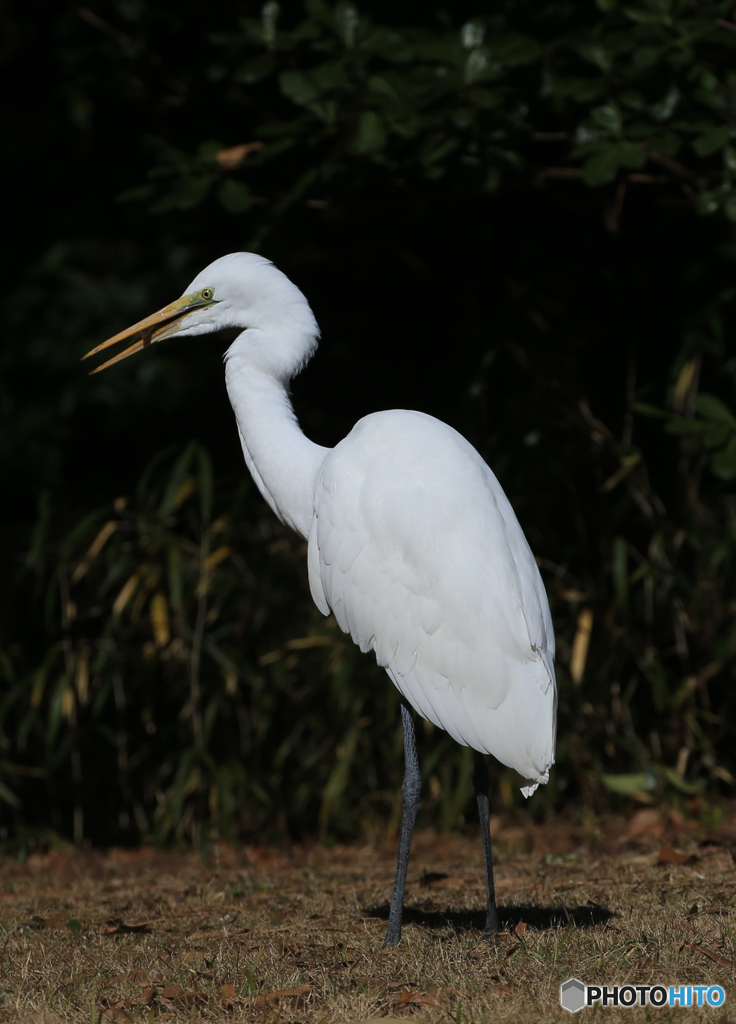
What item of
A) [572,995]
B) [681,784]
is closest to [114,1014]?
[572,995]

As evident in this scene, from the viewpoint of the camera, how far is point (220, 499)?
16.5ft

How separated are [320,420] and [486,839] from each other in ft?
9.45

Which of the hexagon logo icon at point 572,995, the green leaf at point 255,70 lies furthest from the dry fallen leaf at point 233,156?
the hexagon logo icon at point 572,995

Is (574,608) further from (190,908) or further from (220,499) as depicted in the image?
(190,908)

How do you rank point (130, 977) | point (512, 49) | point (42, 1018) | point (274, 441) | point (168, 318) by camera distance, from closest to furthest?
point (42, 1018), point (130, 977), point (274, 441), point (168, 318), point (512, 49)

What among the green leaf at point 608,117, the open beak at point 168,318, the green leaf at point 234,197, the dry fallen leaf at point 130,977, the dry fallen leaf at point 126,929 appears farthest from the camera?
the green leaf at point 234,197

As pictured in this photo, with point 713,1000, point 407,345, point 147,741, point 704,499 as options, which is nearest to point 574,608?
point 704,499

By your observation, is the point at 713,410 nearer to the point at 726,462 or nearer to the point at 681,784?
the point at 726,462

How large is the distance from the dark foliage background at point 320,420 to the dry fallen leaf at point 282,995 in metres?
2.23

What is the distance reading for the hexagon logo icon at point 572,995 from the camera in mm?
2104

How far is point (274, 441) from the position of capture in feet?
10.3

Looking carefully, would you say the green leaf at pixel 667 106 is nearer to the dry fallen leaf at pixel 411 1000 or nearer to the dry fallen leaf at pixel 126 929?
the dry fallen leaf at pixel 411 1000

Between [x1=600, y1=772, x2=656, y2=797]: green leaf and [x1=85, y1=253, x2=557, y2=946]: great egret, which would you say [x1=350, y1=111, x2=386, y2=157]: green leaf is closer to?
[x1=85, y1=253, x2=557, y2=946]: great egret

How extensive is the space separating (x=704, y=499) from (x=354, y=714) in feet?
6.03
